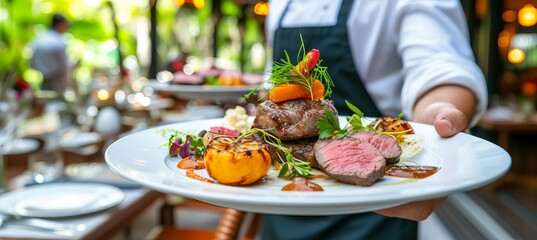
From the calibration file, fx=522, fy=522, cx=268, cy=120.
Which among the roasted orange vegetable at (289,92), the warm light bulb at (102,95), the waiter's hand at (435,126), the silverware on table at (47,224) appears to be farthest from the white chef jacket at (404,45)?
the warm light bulb at (102,95)

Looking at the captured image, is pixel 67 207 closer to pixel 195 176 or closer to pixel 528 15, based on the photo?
pixel 195 176

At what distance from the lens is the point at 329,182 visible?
1035 mm

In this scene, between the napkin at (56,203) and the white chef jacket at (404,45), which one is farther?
the napkin at (56,203)

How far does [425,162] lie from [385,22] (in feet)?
2.99

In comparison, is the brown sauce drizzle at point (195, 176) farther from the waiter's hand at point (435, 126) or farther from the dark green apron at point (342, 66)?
the dark green apron at point (342, 66)

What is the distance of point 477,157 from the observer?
95 cm

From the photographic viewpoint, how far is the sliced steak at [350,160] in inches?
38.5

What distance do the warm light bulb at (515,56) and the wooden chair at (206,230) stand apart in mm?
7437

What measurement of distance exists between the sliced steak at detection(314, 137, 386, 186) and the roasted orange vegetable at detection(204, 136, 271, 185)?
0.13m

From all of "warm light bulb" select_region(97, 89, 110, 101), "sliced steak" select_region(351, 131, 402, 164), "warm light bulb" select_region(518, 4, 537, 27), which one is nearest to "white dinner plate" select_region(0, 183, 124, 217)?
"sliced steak" select_region(351, 131, 402, 164)

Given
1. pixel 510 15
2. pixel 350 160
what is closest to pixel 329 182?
pixel 350 160

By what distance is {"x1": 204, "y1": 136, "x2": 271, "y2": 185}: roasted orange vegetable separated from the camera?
949 millimetres

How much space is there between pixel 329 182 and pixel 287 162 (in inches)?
3.8

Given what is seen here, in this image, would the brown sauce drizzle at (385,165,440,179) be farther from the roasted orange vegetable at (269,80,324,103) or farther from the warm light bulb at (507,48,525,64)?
the warm light bulb at (507,48,525,64)
